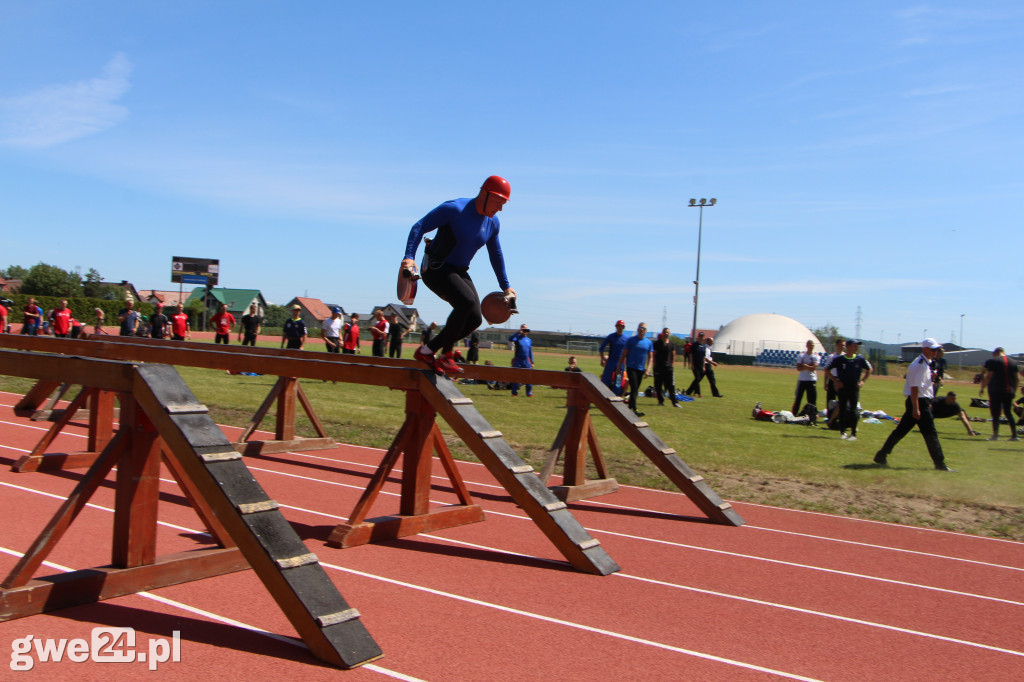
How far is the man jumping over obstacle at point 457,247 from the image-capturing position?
5992 mm

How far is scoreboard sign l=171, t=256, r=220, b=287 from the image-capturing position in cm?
8412

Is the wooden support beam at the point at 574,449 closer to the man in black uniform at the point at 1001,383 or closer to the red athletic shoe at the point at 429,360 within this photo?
the red athletic shoe at the point at 429,360

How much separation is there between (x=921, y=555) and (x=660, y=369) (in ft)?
40.3

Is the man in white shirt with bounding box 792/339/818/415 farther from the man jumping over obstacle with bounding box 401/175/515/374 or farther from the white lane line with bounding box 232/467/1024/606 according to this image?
the man jumping over obstacle with bounding box 401/175/515/374

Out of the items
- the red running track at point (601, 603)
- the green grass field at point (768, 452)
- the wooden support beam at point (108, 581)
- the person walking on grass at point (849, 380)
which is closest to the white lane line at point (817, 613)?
the red running track at point (601, 603)

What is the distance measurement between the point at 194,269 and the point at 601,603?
8867 cm

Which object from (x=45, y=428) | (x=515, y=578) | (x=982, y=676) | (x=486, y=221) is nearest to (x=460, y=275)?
(x=486, y=221)

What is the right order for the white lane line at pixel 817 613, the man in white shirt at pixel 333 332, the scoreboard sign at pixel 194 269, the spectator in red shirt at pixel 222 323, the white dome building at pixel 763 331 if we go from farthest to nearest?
the white dome building at pixel 763 331 → the scoreboard sign at pixel 194 269 → the spectator in red shirt at pixel 222 323 → the man in white shirt at pixel 333 332 → the white lane line at pixel 817 613

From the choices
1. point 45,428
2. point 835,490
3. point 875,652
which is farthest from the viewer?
point 45,428

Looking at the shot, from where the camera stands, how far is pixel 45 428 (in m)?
11.0

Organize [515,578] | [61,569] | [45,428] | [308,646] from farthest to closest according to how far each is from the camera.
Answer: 1. [45,428]
2. [515,578]
3. [61,569]
4. [308,646]

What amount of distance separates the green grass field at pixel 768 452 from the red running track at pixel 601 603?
1.25 meters

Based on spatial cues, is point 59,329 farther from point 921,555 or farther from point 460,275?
point 921,555

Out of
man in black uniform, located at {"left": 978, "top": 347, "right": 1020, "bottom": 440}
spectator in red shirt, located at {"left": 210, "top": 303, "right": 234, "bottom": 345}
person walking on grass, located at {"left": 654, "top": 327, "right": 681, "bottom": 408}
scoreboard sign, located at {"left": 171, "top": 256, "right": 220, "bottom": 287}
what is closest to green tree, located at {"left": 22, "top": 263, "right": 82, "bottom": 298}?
scoreboard sign, located at {"left": 171, "top": 256, "right": 220, "bottom": 287}
